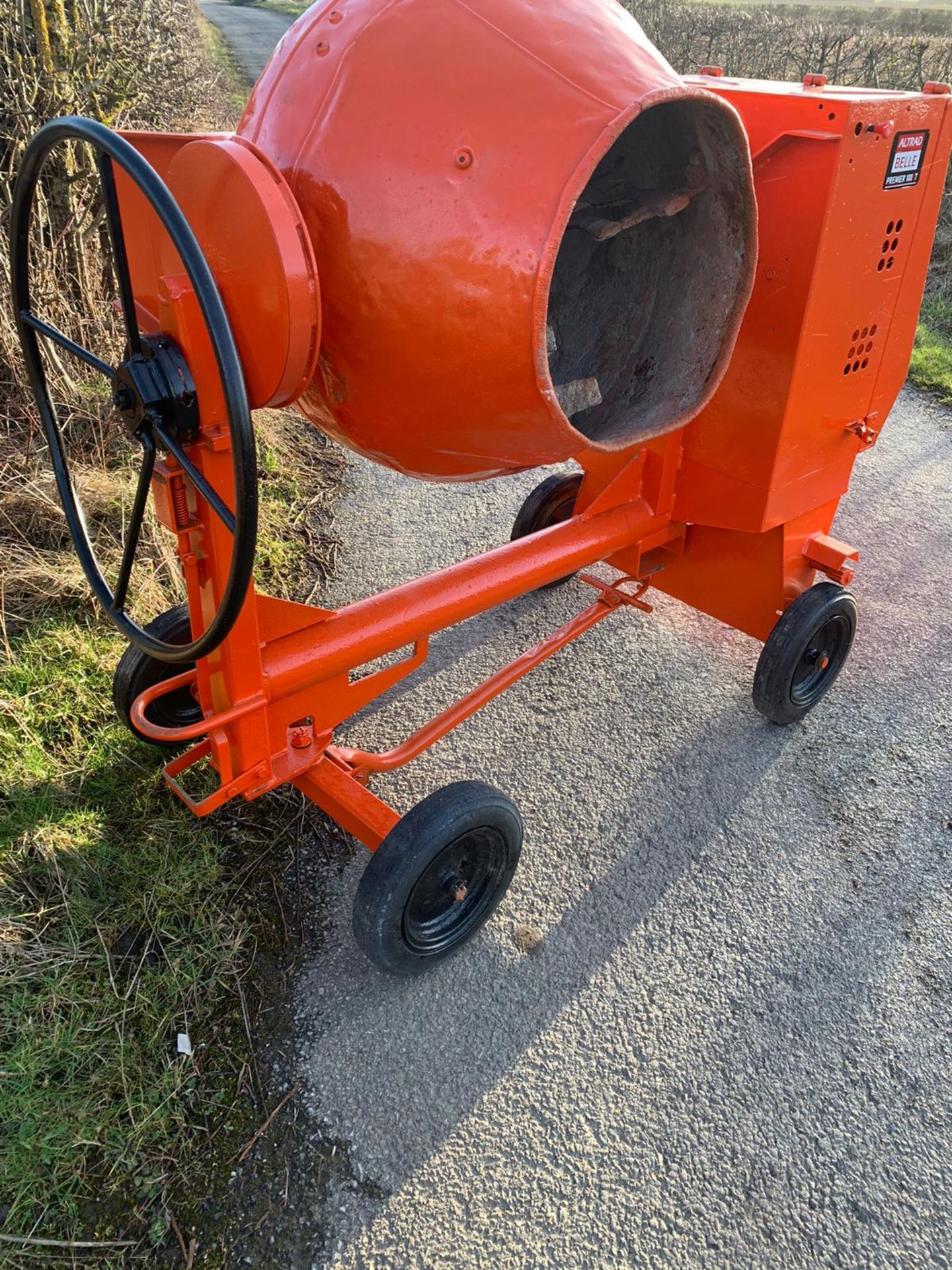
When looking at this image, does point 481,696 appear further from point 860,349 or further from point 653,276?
point 860,349

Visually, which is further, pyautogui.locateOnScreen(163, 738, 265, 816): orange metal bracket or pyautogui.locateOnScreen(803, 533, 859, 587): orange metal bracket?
pyautogui.locateOnScreen(803, 533, 859, 587): orange metal bracket

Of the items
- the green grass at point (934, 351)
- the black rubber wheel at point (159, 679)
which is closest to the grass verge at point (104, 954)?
the black rubber wheel at point (159, 679)

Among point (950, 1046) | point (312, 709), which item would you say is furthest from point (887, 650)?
point (312, 709)

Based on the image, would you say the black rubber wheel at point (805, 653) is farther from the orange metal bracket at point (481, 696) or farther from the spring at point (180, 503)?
the spring at point (180, 503)

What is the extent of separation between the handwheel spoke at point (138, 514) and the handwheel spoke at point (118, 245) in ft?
0.53

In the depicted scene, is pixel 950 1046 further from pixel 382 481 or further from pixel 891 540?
pixel 382 481

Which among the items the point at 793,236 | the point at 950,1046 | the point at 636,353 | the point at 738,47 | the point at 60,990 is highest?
the point at 738,47

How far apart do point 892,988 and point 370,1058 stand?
4.41 feet

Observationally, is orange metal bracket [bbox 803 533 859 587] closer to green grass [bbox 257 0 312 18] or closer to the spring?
the spring

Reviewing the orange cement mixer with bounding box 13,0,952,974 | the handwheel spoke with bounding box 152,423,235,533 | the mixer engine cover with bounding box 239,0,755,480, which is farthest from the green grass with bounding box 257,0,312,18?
the handwheel spoke with bounding box 152,423,235,533

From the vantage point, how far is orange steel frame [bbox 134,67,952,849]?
1.90m

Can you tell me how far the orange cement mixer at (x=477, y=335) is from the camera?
139cm

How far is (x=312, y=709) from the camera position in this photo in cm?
Answer: 212

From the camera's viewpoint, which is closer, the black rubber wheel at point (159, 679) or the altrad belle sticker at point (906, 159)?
the altrad belle sticker at point (906, 159)
